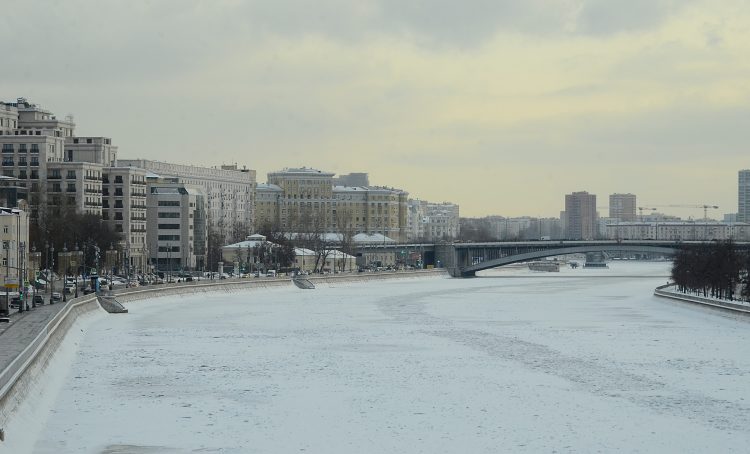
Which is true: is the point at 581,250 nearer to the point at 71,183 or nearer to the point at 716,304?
the point at 71,183

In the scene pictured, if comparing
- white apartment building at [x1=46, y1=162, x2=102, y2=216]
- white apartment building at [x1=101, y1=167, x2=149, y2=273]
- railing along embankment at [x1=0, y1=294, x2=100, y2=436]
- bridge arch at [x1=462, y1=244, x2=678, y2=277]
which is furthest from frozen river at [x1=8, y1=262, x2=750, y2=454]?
bridge arch at [x1=462, y1=244, x2=678, y2=277]

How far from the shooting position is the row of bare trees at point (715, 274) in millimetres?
94375

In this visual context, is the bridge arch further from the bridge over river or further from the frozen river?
the frozen river

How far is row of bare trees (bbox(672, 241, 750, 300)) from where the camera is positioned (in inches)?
3716

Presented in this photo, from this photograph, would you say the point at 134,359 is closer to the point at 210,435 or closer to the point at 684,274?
the point at 210,435

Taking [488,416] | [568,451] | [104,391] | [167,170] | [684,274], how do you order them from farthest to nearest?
1. [167,170]
2. [684,274]
3. [104,391]
4. [488,416]
5. [568,451]

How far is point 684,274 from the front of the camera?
110625 millimetres

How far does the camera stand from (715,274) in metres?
→ 94.9

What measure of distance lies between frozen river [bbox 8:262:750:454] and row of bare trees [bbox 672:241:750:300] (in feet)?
51.8

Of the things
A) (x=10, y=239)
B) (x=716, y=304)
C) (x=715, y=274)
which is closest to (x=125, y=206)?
(x=10, y=239)

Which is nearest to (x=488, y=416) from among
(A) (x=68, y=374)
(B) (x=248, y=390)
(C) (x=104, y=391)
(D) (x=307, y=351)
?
(B) (x=248, y=390)

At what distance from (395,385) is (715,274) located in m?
56.3

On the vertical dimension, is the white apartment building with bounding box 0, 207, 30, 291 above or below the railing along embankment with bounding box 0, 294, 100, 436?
above

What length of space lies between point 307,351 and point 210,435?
22.4m
